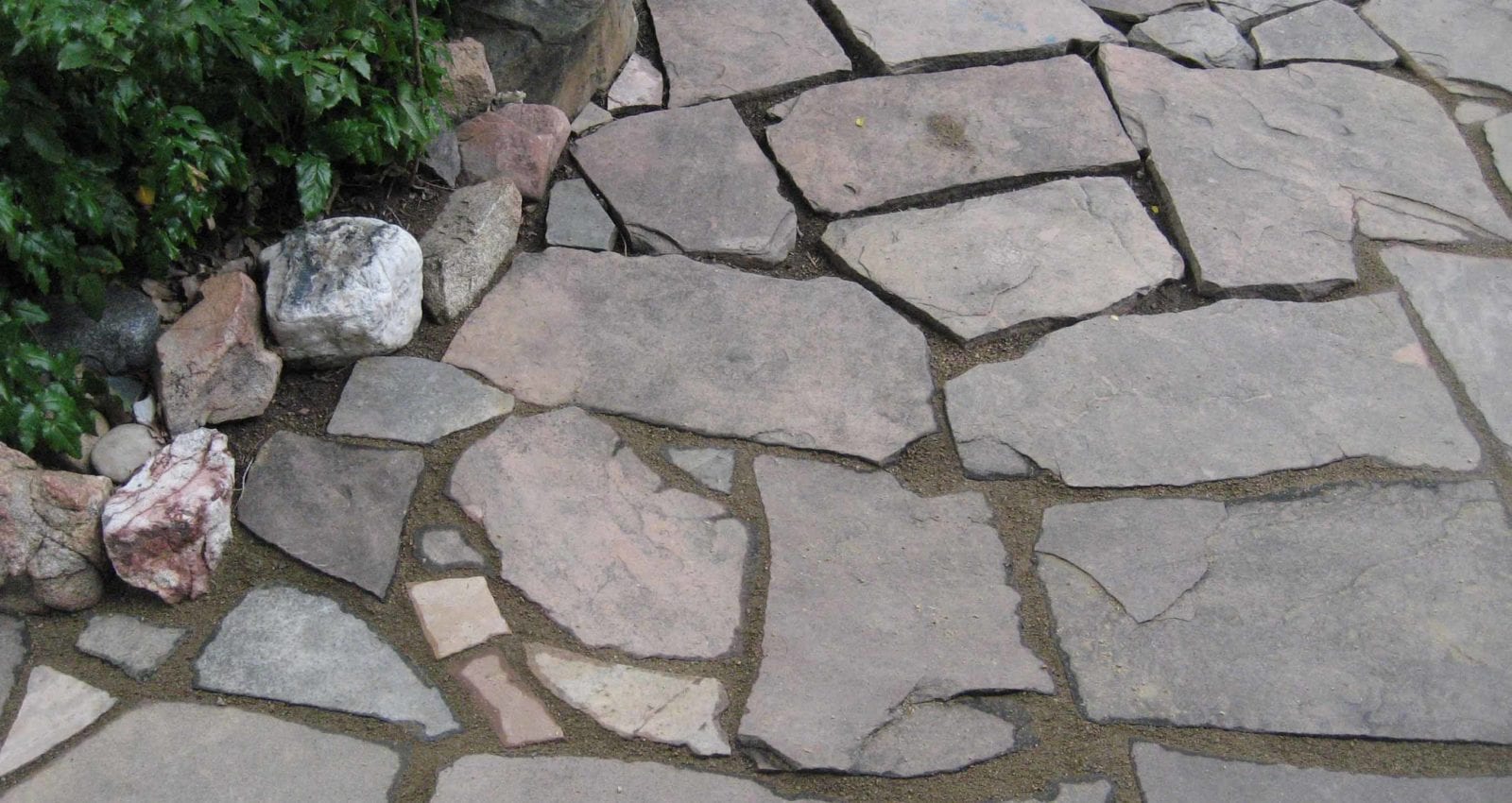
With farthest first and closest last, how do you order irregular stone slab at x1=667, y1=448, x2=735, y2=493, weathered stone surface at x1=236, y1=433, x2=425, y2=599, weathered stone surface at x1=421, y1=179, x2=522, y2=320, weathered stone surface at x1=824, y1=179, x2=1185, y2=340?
weathered stone surface at x1=824, y1=179, x2=1185, y2=340, weathered stone surface at x1=421, y1=179, x2=522, y2=320, irregular stone slab at x1=667, y1=448, x2=735, y2=493, weathered stone surface at x1=236, y1=433, x2=425, y2=599

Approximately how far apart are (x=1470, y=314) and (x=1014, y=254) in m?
1.06

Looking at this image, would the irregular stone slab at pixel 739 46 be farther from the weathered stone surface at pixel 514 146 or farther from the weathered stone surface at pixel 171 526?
the weathered stone surface at pixel 171 526

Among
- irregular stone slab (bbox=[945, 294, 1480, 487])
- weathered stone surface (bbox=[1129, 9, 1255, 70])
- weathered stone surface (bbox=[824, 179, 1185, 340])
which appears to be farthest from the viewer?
weathered stone surface (bbox=[1129, 9, 1255, 70])

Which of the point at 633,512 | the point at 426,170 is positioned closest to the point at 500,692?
the point at 633,512

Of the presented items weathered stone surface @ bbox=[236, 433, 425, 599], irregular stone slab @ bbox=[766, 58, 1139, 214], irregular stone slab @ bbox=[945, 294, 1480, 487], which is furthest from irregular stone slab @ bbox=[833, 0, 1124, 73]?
weathered stone surface @ bbox=[236, 433, 425, 599]

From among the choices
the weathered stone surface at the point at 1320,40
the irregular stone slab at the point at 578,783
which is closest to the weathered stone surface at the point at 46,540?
the irregular stone slab at the point at 578,783

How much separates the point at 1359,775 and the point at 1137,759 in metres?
0.37

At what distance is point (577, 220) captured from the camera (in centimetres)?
308

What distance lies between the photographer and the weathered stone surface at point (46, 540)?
7.14 feet

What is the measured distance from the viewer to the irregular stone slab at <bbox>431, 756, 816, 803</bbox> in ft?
6.64

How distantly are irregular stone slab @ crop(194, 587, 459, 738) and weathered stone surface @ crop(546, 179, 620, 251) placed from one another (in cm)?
110

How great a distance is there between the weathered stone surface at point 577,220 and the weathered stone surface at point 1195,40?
1.74 meters

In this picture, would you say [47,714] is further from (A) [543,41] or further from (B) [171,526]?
→ (A) [543,41]

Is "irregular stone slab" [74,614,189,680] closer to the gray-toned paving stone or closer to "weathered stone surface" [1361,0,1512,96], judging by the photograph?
the gray-toned paving stone
